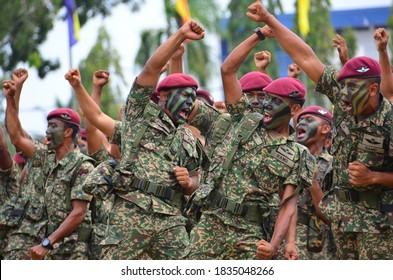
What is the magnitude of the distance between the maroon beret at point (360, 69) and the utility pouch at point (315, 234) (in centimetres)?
292

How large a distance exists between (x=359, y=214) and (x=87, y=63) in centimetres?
3171

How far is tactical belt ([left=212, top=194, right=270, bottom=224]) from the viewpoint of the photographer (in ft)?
33.4

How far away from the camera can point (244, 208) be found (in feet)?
33.4

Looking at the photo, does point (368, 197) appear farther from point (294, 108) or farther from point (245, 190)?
point (294, 108)

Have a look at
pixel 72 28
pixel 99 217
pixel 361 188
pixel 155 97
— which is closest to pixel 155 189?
pixel 155 97

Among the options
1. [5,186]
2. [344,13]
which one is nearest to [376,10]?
[344,13]

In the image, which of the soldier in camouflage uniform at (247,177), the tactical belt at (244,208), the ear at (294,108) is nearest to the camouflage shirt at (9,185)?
the soldier in camouflage uniform at (247,177)

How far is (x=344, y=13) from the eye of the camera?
57094mm

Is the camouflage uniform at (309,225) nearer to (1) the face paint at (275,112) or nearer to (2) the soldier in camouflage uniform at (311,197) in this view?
(2) the soldier in camouflage uniform at (311,197)

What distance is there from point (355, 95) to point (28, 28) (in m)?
23.3

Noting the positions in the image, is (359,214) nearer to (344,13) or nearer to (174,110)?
(174,110)

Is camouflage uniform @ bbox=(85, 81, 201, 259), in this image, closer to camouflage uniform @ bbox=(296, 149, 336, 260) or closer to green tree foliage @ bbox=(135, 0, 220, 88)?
camouflage uniform @ bbox=(296, 149, 336, 260)

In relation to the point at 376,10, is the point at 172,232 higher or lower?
lower

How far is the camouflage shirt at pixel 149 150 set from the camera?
10625mm
